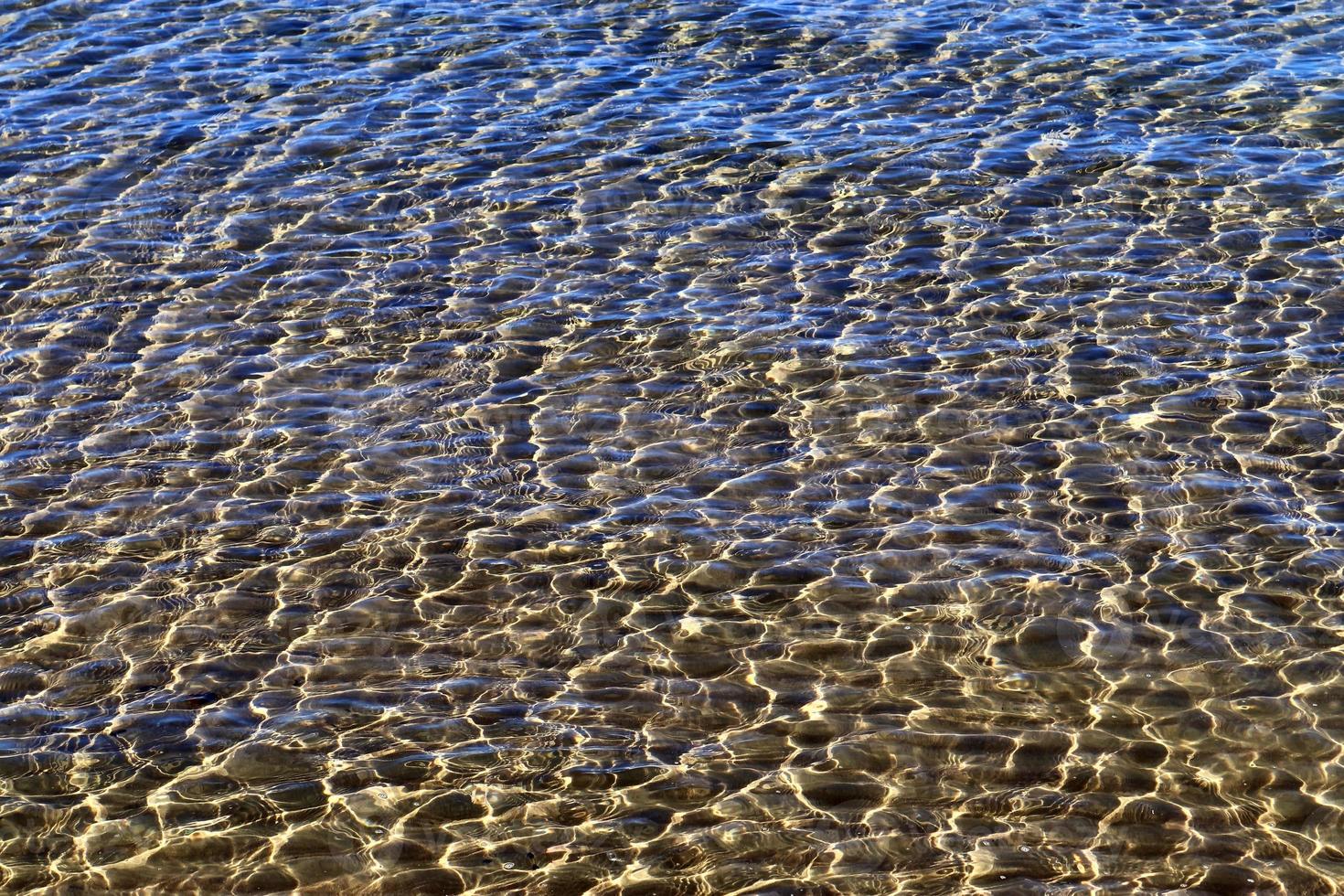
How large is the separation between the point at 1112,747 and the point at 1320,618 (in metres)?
1.33

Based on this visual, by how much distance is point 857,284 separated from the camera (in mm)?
9398

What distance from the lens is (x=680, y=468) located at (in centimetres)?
765

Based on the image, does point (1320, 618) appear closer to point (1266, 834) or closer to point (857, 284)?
point (1266, 834)

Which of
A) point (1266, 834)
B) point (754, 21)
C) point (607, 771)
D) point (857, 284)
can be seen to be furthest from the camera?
point (754, 21)

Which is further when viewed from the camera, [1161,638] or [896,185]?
[896,185]

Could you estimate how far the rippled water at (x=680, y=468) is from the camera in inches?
217

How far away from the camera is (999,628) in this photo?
640 cm

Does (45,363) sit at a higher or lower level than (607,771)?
higher

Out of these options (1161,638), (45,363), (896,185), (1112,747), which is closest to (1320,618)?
(1161,638)

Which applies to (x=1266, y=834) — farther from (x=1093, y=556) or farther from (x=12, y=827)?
(x=12, y=827)

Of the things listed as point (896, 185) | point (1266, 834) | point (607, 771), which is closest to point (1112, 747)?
point (1266, 834)

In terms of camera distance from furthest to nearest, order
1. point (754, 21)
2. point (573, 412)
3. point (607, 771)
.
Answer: point (754, 21)
point (573, 412)
point (607, 771)

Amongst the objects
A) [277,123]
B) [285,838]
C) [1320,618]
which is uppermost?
[277,123]

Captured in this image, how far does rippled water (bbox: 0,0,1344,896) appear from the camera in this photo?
18.1 ft
